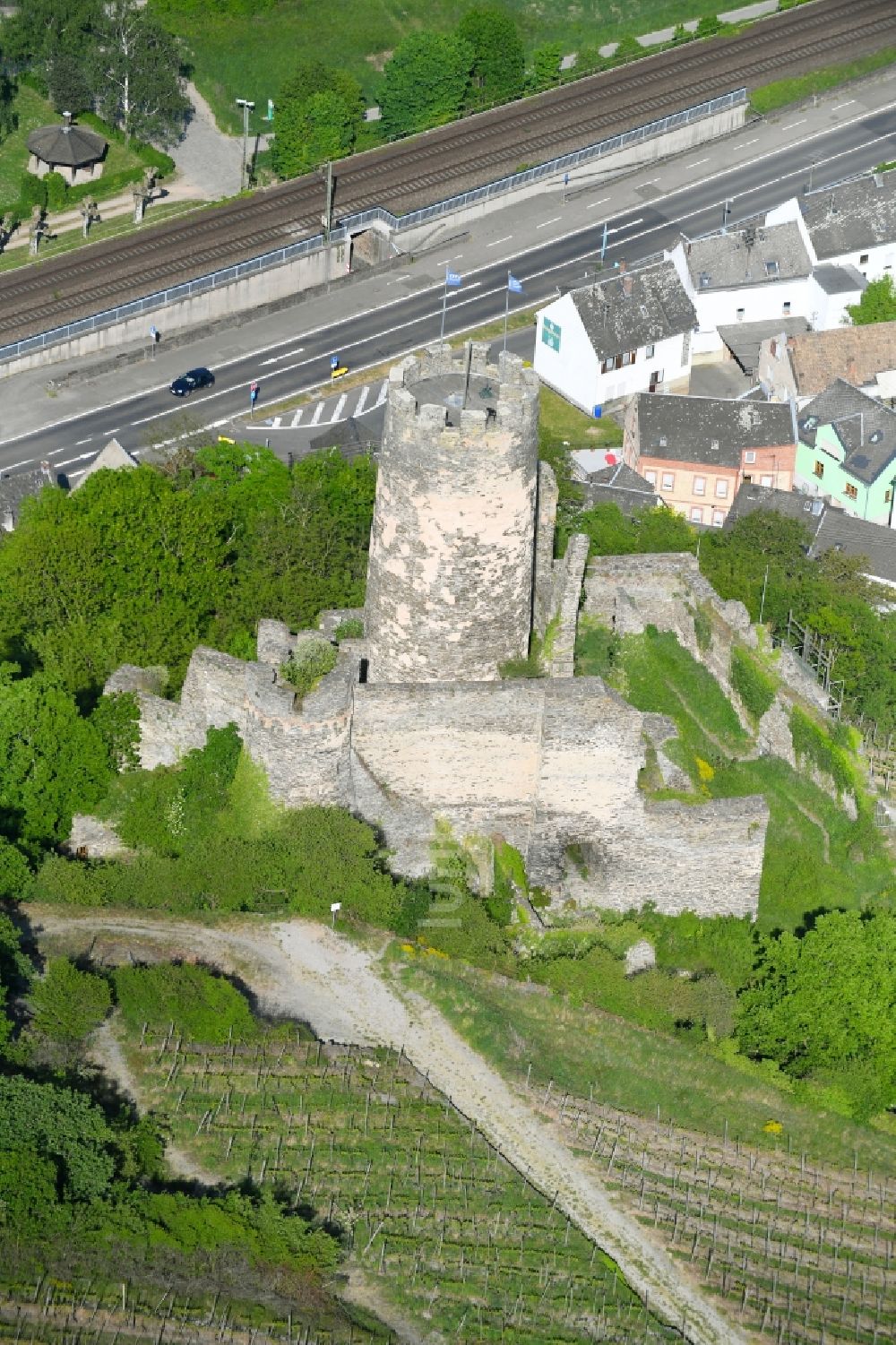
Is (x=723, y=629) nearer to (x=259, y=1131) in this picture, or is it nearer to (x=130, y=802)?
(x=130, y=802)

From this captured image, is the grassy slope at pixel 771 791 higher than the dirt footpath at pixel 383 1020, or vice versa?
the grassy slope at pixel 771 791

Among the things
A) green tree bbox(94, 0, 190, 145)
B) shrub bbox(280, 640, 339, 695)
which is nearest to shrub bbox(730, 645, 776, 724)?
shrub bbox(280, 640, 339, 695)

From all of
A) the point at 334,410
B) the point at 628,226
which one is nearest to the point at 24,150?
the point at 628,226

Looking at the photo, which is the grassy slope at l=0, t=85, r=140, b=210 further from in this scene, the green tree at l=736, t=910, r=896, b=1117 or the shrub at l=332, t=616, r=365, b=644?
the green tree at l=736, t=910, r=896, b=1117

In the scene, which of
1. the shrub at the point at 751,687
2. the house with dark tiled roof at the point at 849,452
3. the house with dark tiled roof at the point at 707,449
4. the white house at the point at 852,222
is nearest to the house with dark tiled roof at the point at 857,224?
the white house at the point at 852,222

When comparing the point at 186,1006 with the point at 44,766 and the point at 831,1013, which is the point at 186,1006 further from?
the point at 831,1013

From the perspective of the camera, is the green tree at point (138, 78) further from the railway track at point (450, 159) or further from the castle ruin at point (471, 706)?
the castle ruin at point (471, 706)
